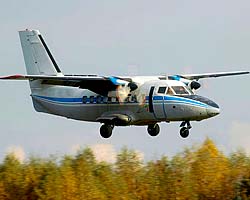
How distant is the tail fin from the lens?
7875 cm

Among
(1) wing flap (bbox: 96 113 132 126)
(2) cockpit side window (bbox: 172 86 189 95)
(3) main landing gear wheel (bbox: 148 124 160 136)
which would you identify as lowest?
(3) main landing gear wheel (bbox: 148 124 160 136)

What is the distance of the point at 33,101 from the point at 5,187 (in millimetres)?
5778

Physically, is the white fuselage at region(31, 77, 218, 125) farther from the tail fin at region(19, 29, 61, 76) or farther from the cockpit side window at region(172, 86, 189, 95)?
the tail fin at region(19, 29, 61, 76)

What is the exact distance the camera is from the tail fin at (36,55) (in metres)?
78.8

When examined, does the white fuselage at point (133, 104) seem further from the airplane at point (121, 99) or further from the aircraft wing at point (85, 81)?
the aircraft wing at point (85, 81)

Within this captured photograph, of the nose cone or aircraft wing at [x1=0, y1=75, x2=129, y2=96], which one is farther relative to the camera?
aircraft wing at [x1=0, y1=75, x2=129, y2=96]

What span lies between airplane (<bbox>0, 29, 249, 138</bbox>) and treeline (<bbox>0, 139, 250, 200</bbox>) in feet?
8.84

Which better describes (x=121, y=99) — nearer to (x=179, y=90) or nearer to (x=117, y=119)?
(x=117, y=119)

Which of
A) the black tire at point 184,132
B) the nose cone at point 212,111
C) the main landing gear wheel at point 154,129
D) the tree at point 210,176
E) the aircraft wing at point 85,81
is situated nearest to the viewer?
the nose cone at point 212,111

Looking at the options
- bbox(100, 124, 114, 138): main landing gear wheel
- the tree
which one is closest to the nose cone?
bbox(100, 124, 114, 138): main landing gear wheel

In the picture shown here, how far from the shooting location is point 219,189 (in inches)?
3091

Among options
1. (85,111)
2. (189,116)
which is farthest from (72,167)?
(189,116)

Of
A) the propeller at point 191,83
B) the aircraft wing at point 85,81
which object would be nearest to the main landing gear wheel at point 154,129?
the propeller at point 191,83

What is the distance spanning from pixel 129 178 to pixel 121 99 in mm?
6129
